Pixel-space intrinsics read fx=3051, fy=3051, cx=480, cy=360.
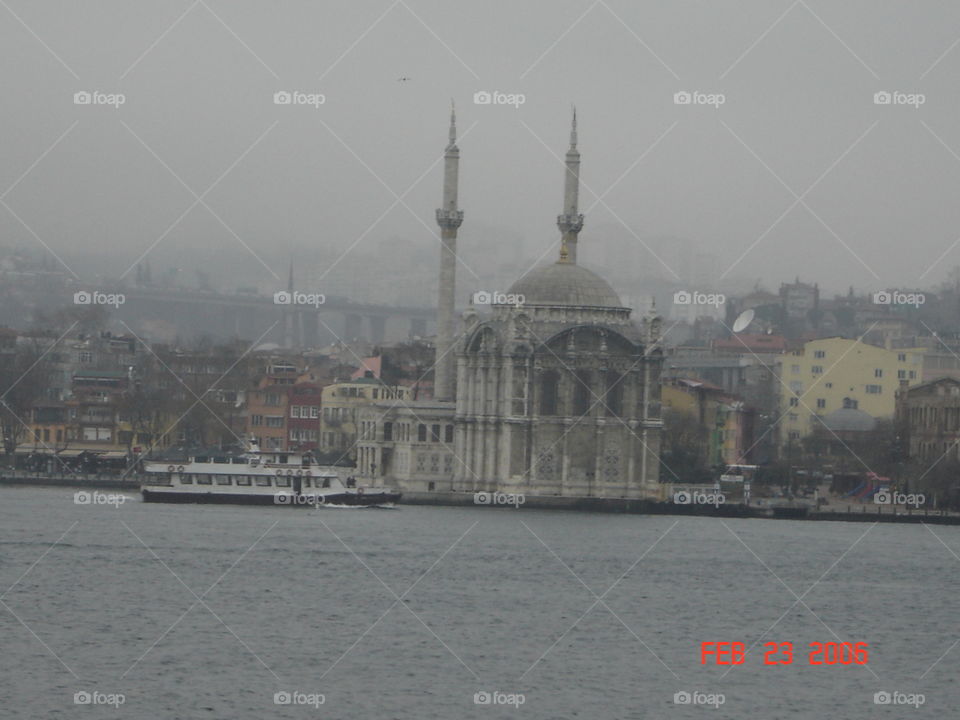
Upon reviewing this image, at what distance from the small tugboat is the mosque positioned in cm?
738

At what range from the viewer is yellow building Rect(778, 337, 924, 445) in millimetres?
112000

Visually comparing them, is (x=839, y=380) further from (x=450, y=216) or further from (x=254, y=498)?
(x=254, y=498)

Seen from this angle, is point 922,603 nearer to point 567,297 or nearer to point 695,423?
point 567,297

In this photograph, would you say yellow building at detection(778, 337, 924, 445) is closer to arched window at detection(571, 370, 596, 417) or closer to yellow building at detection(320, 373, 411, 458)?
yellow building at detection(320, 373, 411, 458)

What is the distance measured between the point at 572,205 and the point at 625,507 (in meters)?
14.6

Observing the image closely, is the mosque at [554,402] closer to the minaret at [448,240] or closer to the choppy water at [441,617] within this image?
the minaret at [448,240]

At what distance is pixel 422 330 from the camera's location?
564 ft

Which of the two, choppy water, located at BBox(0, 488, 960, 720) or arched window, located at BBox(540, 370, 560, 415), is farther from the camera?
arched window, located at BBox(540, 370, 560, 415)

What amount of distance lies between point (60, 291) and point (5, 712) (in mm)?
88089

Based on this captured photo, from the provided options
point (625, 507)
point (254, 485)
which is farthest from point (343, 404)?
point (254, 485)

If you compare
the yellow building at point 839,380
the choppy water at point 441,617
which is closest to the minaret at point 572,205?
the yellow building at point 839,380

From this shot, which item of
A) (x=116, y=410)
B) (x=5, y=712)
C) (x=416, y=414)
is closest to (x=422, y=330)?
(x=116, y=410)

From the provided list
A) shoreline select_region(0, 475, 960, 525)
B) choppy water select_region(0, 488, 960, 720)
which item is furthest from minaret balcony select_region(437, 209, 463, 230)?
choppy water select_region(0, 488, 960, 720)

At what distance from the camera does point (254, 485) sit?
3295 inches
